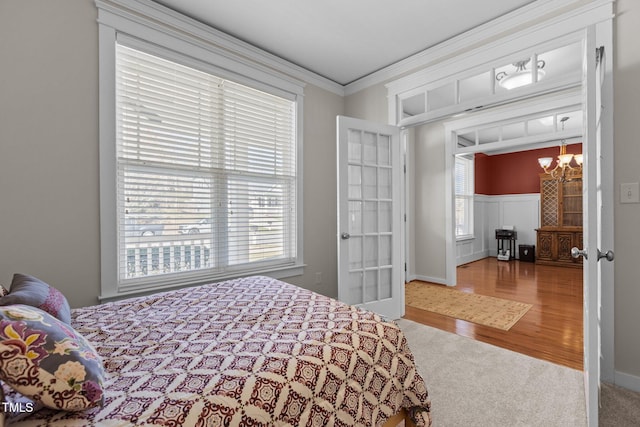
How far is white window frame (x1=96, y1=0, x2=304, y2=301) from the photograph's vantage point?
213 centimetres

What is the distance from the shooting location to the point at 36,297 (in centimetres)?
117

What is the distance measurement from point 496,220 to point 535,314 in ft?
15.4

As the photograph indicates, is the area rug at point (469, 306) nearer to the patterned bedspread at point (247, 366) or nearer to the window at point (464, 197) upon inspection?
the patterned bedspread at point (247, 366)

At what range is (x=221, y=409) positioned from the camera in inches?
33.8

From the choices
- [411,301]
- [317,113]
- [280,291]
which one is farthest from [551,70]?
[280,291]

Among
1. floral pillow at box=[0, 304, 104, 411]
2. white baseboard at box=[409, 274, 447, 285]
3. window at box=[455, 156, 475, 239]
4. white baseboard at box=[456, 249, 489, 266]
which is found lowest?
white baseboard at box=[409, 274, 447, 285]

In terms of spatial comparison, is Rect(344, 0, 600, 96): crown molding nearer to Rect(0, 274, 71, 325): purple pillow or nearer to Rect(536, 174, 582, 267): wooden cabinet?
Rect(0, 274, 71, 325): purple pillow

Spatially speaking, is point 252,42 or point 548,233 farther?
point 548,233

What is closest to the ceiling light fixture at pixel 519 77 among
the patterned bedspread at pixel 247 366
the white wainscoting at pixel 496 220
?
the patterned bedspread at pixel 247 366

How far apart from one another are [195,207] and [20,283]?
140 centimetres

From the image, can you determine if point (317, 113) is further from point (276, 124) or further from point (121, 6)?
point (121, 6)

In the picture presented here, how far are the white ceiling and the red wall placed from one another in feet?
16.8

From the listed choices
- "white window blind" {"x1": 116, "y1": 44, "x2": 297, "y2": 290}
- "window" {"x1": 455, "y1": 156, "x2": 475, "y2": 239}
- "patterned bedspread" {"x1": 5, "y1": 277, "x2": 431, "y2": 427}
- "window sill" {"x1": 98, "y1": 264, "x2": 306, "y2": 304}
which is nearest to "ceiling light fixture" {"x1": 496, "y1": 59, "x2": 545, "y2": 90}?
"white window blind" {"x1": 116, "y1": 44, "x2": 297, "y2": 290}

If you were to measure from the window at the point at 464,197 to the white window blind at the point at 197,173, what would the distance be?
14.6ft
